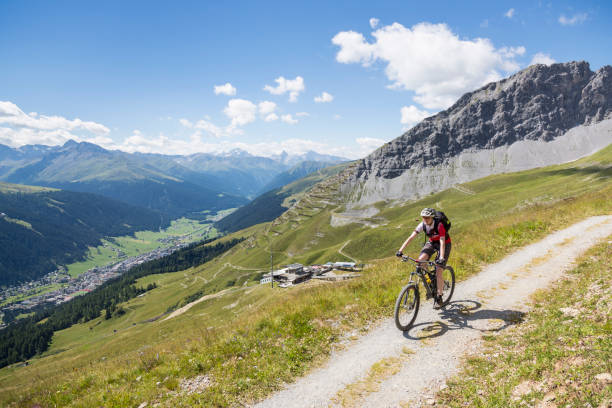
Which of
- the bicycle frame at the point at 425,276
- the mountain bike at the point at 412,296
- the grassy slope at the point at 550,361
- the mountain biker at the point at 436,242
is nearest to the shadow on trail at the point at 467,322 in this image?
the mountain bike at the point at 412,296

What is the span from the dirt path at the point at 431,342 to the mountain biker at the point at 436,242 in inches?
62.6

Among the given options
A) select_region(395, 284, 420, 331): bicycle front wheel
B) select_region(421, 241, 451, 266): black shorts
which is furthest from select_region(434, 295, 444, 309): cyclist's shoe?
select_region(421, 241, 451, 266): black shorts

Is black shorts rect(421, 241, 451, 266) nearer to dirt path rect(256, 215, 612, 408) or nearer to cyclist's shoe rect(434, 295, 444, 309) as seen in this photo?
cyclist's shoe rect(434, 295, 444, 309)

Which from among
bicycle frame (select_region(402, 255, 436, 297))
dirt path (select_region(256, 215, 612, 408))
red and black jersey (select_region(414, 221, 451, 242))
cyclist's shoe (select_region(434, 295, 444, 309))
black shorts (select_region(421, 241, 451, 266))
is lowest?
dirt path (select_region(256, 215, 612, 408))

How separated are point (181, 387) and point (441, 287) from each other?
1028 centimetres

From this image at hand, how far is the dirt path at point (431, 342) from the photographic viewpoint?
744cm

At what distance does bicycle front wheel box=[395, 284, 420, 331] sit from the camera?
1043 centimetres

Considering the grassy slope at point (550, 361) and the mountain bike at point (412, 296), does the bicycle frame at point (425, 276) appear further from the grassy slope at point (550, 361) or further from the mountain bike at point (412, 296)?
the grassy slope at point (550, 361)

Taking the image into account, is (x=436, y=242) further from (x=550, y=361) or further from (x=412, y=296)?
(x=550, y=361)

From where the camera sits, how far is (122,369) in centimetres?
1124

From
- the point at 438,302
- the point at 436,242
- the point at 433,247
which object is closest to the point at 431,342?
the point at 438,302

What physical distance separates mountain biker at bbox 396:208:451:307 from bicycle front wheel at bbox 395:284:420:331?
1.22m

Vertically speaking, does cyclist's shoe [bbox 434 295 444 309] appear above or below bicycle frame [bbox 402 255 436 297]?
below

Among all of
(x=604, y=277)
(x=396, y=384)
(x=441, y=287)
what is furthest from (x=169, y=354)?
(x=604, y=277)
